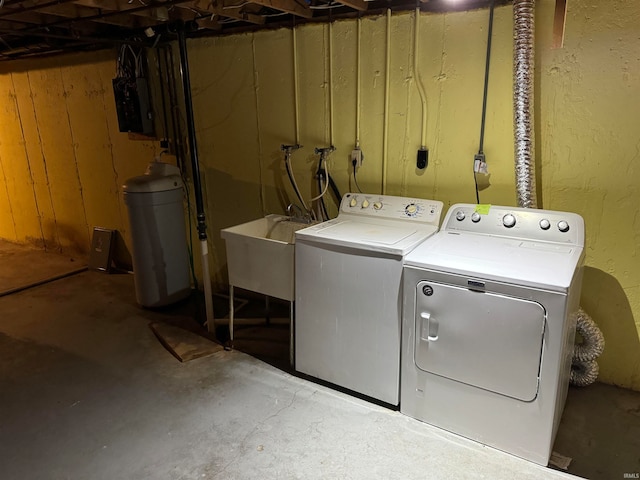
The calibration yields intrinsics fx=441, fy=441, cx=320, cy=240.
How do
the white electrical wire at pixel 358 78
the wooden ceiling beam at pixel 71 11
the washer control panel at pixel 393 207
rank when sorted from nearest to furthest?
the washer control panel at pixel 393 207 → the white electrical wire at pixel 358 78 → the wooden ceiling beam at pixel 71 11

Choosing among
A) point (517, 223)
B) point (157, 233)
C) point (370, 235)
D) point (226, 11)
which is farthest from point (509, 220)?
point (157, 233)

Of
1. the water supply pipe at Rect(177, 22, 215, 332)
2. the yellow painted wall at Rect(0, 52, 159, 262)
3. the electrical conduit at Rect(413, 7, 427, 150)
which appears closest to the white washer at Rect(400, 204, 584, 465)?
the electrical conduit at Rect(413, 7, 427, 150)

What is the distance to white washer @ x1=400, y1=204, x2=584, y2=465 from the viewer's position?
5.88 feet

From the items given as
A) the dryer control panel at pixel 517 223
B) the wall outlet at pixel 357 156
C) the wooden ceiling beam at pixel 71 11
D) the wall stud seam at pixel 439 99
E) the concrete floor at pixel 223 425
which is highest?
the wooden ceiling beam at pixel 71 11

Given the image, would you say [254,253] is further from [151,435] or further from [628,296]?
[628,296]

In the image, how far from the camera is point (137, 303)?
3711 millimetres

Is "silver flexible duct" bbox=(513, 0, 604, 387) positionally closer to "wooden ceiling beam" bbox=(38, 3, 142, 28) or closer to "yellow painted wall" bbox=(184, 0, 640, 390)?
"yellow painted wall" bbox=(184, 0, 640, 390)

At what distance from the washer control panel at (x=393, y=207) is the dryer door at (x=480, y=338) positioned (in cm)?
62

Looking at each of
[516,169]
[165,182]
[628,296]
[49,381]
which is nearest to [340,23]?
[516,169]

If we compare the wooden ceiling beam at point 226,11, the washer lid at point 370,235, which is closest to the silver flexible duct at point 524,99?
the washer lid at point 370,235

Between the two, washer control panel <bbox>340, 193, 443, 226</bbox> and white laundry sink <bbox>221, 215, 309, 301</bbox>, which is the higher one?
washer control panel <bbox>340, 193, 443, 226</bbox>

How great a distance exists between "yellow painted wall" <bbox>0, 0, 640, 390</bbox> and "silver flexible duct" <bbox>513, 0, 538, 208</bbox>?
143 mm

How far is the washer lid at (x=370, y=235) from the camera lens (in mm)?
2150

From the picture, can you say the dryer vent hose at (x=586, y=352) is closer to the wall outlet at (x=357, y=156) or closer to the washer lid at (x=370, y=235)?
the washer lid at (x=370, y=235)
